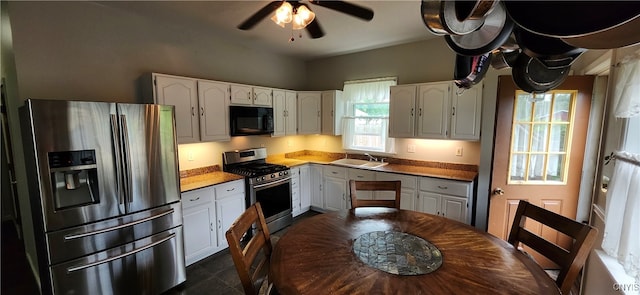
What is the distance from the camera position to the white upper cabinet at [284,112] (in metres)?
3.79

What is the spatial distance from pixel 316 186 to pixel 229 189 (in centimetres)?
152

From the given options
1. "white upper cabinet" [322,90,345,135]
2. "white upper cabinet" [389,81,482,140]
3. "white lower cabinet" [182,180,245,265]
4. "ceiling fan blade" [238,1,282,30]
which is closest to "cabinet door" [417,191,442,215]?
"white upper cabinet" [389,81,482,140]

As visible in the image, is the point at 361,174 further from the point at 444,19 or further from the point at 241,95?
the point at 444,19

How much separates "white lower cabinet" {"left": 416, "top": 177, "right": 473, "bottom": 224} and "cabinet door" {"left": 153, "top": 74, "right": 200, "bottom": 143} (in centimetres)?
276

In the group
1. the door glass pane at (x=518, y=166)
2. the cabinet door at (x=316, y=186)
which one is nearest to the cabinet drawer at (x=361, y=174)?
the cabinet door at (x=316, y=186)

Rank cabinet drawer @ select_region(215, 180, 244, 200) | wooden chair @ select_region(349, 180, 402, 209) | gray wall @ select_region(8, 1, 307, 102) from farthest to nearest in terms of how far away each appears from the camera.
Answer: cabinet drawer @ select_region(215, 180, 244, 200) < wooden chair @ select_region(349, 180, 402, 209) < gray wall @ select_region(8, 1, 307, 102)

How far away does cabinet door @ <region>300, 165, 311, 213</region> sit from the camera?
4.02 metres

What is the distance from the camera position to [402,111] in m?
3.47

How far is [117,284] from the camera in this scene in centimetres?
199

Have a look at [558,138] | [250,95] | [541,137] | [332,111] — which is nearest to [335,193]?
[332,111]

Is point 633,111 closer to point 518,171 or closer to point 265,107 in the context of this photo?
point 518,171

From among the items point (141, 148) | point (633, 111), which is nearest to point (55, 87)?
point (141, 148)

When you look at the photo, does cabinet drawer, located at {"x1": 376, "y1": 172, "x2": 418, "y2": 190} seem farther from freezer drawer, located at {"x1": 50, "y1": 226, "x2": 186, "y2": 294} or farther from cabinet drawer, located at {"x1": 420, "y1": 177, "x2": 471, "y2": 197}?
freezer drawer, located at {"x1": 50, "y1": 226, "x2": 186, "y2": 294}

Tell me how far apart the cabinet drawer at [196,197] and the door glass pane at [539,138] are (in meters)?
3.29
